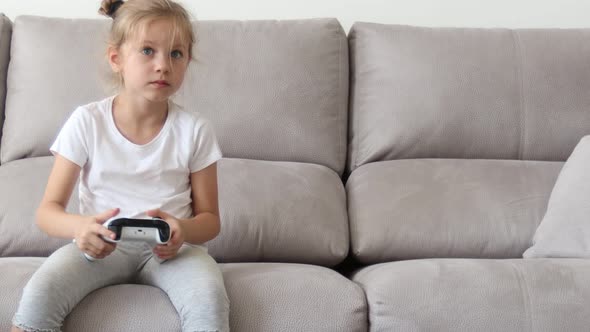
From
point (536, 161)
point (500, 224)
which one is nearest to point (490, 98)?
point (536, 161)

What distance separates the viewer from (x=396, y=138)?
7.87ft

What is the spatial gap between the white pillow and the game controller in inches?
36.5

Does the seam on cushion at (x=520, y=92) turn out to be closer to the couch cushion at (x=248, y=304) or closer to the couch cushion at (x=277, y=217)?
the couch cushion at (x=277, y=217)

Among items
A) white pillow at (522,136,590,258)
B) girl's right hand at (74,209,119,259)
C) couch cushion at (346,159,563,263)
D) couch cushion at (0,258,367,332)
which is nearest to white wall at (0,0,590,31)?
couch cushion at (346,159,563,263)

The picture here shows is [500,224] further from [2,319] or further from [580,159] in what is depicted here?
[2,319]

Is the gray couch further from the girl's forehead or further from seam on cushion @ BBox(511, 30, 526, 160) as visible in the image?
the girl's forehead

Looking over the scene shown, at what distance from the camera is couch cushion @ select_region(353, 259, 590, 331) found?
1734 mm

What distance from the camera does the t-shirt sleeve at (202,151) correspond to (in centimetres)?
183

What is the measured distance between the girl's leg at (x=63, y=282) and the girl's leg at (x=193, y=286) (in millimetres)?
58

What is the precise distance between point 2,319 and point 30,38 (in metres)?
1.01

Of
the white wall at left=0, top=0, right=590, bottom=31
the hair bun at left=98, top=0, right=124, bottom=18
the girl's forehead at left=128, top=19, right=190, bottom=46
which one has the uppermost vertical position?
the hair bun at left=98, top=0, right=124, bottom=18

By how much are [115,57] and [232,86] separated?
0.59 metres

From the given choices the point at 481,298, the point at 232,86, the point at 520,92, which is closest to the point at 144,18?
the point at 232,86

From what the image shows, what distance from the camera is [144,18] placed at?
1741 millimetres
